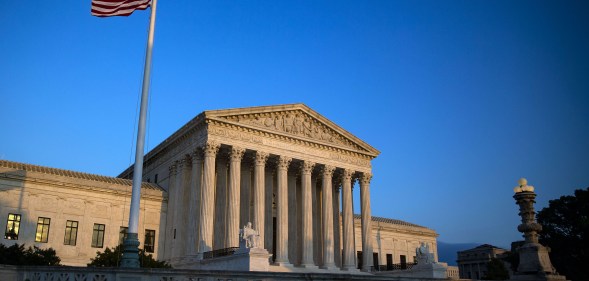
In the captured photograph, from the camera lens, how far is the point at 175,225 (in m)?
45.0

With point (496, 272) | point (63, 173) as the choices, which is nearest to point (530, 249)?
point (63, 173)

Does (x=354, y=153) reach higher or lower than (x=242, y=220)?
higher

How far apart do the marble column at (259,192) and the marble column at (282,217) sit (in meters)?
1.56

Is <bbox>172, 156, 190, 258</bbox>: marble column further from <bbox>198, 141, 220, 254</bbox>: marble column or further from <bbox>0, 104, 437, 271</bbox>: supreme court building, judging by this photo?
<bbox>198, 141, 220, 254</bbox>: marble column

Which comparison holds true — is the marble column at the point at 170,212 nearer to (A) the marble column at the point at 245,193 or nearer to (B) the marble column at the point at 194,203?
(B) the marble column at the point at 194,203

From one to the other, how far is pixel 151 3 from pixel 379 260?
159 feet

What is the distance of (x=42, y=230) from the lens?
41.3 m

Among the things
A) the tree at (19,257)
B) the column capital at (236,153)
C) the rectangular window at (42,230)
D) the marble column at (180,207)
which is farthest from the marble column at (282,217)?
the tree at (19,257)

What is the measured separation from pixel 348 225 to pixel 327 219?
2.88 metres

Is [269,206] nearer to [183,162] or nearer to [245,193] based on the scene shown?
[245,193]

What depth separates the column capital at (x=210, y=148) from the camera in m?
42.0

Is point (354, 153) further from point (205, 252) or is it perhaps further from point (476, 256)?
point (476, 256)

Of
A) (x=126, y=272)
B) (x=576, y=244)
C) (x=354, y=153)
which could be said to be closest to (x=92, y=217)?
(x=354, y=153)

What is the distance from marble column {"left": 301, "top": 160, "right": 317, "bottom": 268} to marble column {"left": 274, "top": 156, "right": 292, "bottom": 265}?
7.00ft
